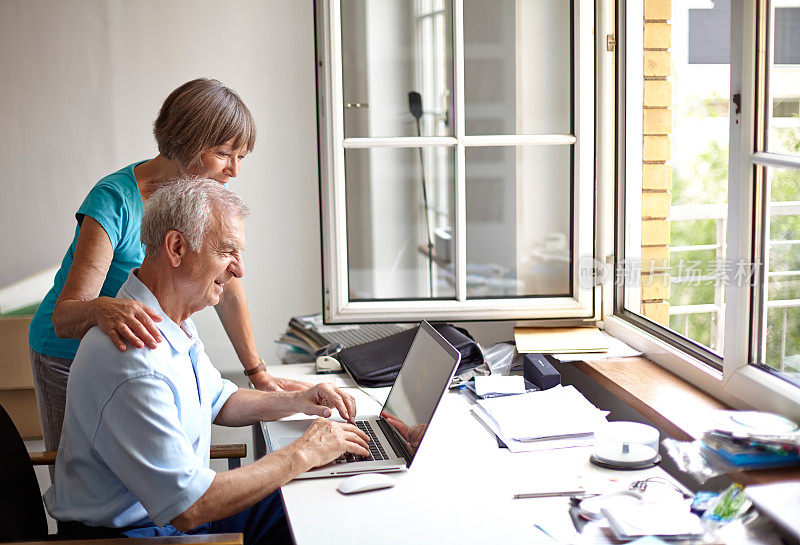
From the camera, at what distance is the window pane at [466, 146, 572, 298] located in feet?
9.20

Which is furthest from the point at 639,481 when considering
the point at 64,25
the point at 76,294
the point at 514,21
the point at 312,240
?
the point at 64,25

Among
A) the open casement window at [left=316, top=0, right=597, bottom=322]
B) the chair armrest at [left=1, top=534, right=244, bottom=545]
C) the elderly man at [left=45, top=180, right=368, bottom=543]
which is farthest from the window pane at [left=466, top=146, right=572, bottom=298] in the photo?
the chair armrest at [left=1, top=534, right=244, bottom=545]

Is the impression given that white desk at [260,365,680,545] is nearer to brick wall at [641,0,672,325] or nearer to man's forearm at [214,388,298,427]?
man's forearm at [214,388,298,427]

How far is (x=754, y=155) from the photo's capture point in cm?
186

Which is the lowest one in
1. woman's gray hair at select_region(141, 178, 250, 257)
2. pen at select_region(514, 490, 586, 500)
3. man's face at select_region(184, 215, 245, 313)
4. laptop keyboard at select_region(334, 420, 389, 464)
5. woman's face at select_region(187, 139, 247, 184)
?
pen at select_region(514, 490, 586, 500)

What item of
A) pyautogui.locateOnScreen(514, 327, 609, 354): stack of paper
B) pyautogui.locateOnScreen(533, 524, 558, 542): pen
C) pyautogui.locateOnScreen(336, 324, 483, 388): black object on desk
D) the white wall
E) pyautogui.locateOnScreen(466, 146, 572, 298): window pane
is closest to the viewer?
pyautogui.locateOnScreen(533, 524, 558, 542): pen

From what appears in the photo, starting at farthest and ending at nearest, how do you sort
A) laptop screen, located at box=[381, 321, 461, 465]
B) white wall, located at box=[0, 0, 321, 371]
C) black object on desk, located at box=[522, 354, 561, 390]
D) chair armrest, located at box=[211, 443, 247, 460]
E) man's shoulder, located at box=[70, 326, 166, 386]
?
white wall, located at box=[0, 0, 321, 371], black object on desk, located at box=[522, 354, 561, 390], chair armrest, located at box=[211, 443, 247, 460], laptop screen, located at box=[381, 321, 461, 465], man's shoulder, located at box=[70, 326, 166, 386]

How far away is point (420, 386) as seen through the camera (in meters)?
1.86

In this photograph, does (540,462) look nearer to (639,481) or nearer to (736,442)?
(639,481)

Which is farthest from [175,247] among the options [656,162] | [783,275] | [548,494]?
[656,162]

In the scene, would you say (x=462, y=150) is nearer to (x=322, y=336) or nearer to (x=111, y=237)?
(x=322, y=336)

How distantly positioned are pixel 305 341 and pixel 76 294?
1.04m

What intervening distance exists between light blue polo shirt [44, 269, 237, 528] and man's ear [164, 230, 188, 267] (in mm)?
95

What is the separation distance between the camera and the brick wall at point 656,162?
8.42ft
